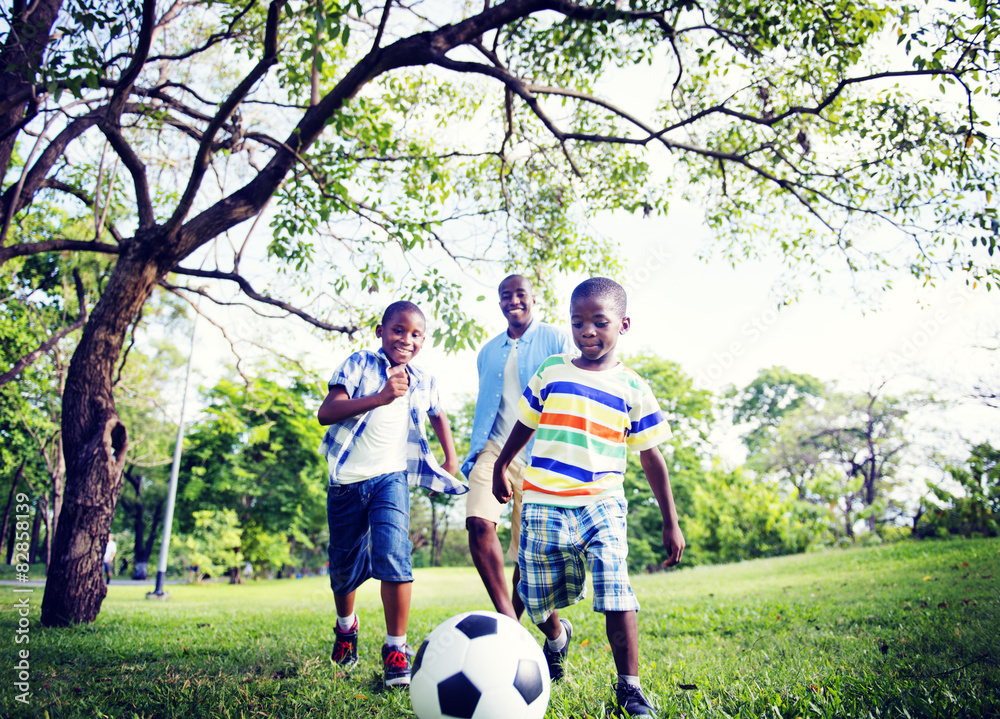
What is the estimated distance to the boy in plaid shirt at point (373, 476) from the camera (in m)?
3.41

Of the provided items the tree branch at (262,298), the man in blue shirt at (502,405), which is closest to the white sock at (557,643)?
the man in blue shirt at (502,405)

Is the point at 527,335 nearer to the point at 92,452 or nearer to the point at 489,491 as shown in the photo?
the point at 489,491

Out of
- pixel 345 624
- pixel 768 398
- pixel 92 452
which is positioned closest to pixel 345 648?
pixel 345 624

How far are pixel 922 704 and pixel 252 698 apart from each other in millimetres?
3073

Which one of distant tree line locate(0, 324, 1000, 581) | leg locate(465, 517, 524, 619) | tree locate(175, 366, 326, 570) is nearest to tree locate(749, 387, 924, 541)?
distant tree line locate(0, 324, 1000, 581)

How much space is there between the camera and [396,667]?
10.3 ft

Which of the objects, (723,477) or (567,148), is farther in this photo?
(723,477)

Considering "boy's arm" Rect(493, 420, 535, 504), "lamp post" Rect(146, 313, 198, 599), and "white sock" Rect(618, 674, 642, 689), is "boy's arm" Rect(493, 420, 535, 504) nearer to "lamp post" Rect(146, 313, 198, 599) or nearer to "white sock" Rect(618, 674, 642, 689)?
"white sock" Rect(618, 674, 642, 689)

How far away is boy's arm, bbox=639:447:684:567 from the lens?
274 cm

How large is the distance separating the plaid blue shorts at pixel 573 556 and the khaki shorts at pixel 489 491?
2.22ft

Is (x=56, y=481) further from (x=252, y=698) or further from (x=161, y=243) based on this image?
(x=252, y=698)

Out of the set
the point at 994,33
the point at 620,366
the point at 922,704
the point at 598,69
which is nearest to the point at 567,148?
the point at 598,69

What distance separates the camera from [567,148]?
815cm

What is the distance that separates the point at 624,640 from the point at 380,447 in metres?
1.93
